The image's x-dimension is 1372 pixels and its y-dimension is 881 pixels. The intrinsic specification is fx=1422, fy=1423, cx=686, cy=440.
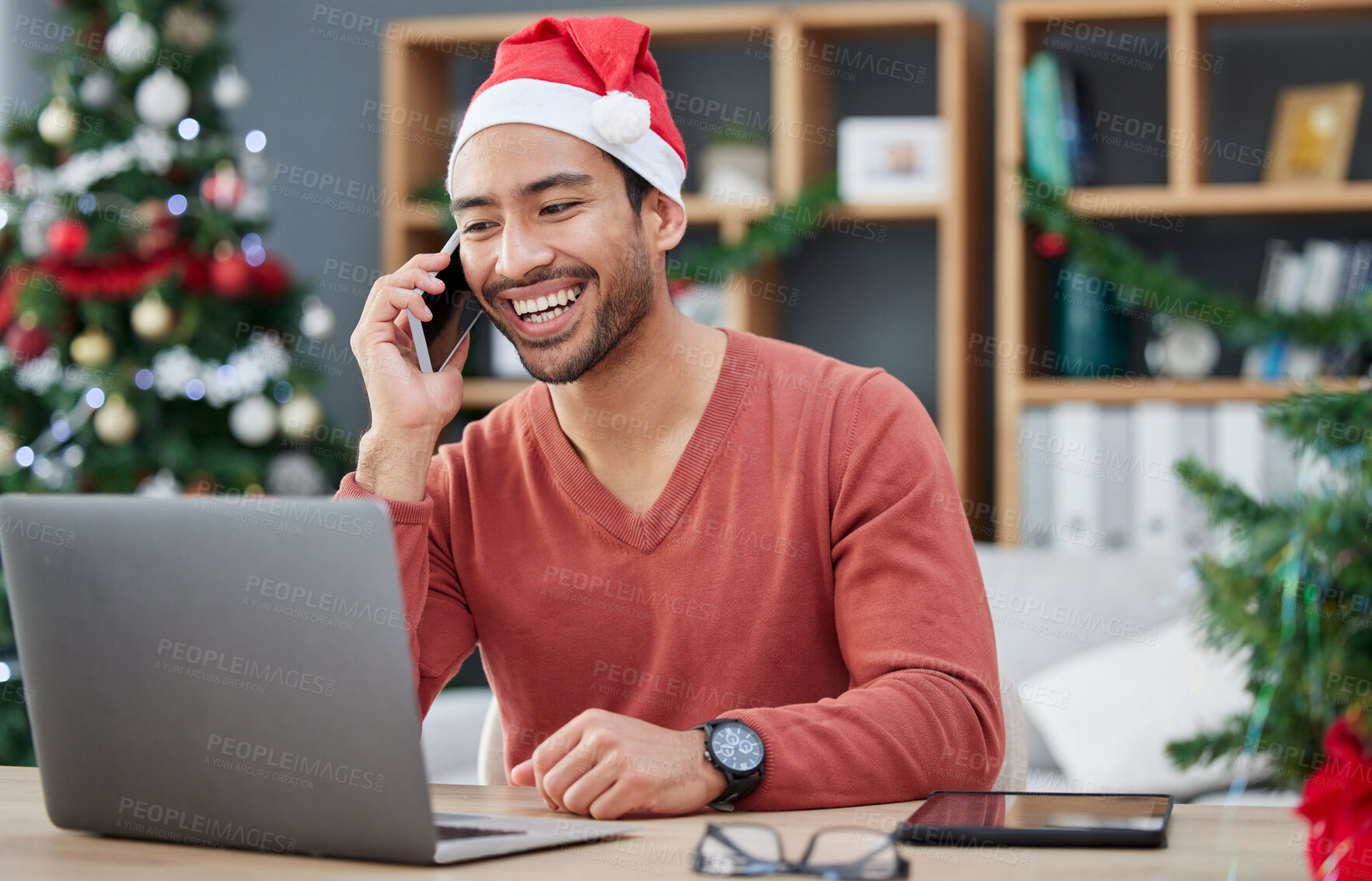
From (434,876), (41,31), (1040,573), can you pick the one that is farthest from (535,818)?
(41,31)

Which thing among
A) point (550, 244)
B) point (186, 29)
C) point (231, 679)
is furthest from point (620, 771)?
point (186, 29)

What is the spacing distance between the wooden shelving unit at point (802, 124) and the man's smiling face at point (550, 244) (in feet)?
6.16

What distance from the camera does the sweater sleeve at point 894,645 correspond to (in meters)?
1.12

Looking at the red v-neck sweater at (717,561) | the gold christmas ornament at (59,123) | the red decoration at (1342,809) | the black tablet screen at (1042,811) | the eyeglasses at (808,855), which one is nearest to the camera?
the red decoration at (1342,809)

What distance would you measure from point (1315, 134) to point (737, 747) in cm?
280

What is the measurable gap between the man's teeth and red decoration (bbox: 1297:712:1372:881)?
991 millimetres

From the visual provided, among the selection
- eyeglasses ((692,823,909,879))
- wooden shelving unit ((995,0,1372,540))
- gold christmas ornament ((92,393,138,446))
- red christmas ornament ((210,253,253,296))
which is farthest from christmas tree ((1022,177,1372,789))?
gold christmas ornament ((92,393,138,446))

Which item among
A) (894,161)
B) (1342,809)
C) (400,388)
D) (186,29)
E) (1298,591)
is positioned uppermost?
(186,29)

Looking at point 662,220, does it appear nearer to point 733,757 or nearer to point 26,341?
point 733,757

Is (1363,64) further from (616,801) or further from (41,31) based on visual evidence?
(41,31)

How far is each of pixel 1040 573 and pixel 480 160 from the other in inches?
60.6

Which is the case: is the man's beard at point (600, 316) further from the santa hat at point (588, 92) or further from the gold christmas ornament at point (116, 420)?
the gold christmas ornament at point (116, 420)

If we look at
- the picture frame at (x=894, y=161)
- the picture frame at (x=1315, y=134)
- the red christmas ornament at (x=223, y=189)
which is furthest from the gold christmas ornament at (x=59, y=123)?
the picture frame at (x=1315, y=134)

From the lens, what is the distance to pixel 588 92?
1.51 meters
